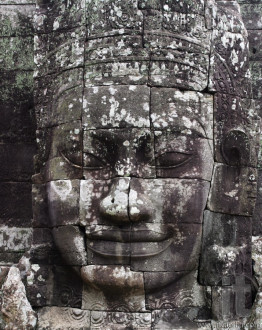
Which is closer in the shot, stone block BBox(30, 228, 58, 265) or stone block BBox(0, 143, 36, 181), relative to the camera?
stone block BBox(30, 228, 58, 265)

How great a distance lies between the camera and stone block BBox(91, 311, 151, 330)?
6738 millimetres

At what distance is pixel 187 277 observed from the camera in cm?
688

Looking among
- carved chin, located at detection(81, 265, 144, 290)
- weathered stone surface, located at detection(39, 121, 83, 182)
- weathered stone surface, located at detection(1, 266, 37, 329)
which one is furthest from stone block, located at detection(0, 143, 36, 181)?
carved chin, located at detection(81, 265, 144, 290)

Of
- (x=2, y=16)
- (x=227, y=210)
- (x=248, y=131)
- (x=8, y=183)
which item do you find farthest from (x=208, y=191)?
(x=2, y=16)

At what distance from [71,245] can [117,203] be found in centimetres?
64

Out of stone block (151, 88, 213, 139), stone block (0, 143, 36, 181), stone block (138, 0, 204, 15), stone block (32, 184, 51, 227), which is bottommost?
stone block (32, 184, 51, 227)

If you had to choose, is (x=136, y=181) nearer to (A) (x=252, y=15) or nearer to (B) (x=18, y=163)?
(B) (x=18, y=163)

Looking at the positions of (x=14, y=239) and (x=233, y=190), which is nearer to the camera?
(x=233, y=190)

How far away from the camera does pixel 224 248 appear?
6.90 metres

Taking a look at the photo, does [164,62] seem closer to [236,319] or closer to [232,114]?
[232,114]

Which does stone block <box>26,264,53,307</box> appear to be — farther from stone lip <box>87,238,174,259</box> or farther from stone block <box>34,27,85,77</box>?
stone block <box>34,27,85,77</box>

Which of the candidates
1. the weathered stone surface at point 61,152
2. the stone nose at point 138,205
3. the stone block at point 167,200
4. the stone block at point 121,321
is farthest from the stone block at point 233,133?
the stone block at point 121,321

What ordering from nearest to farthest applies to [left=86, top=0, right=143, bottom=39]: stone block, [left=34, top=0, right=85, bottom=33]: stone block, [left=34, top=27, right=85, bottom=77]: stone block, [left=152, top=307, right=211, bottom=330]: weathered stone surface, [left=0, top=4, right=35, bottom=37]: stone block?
[left=152, top=307, right=211, bottom=330]: weathered stone surface
[left=86, top=0, right=143, bottom=39]: stone block
[left=34, top=27, right=85, bottom=77]: stone block
[left=34, top=0, right=85, bottom=33]: stone block
[left=0, top=4, right=35, bottom=37]: stone block

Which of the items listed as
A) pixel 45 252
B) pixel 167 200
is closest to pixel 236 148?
pixel 167 200
